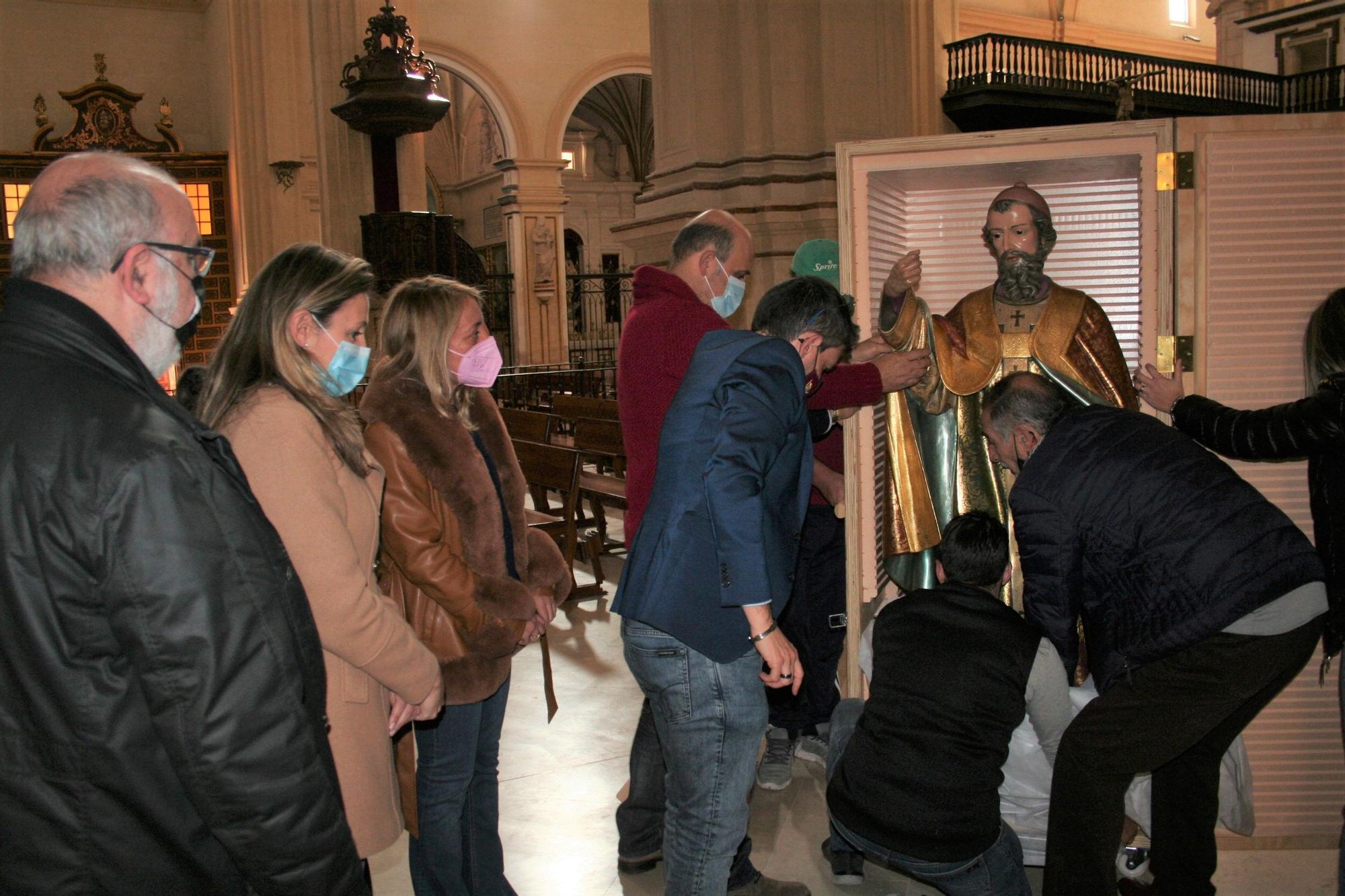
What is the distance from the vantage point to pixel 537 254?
792 inches

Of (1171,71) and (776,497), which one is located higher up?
(1171,71)

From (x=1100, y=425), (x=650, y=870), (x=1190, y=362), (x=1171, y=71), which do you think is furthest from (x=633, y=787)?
(x=1171, y=71)

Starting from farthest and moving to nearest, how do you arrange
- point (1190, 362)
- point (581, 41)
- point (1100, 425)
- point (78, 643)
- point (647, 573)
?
point (581, 41) → point (1190, 362) → point (1100, 425) → point (647, 573) → point (78, 643)

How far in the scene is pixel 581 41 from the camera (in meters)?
20.1

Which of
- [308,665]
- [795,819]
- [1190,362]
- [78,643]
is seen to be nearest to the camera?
[78,643]

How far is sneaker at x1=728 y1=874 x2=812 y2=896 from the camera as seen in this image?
2760 millimetres

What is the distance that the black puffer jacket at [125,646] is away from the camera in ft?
4.06

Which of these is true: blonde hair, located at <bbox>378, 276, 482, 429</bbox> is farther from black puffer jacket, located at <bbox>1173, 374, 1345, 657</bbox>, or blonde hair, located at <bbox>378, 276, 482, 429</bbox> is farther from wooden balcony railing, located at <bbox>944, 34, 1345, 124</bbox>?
wooden balcony railing, located at <bbox>944, 34, 1345, 124</bbox>

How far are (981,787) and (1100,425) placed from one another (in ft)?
2.65

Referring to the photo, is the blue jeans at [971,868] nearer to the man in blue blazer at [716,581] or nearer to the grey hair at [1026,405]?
the man in blue blazer at [716,581]

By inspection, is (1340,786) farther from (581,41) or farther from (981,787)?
(581,41)

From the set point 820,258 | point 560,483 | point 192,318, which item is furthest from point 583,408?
point 192,318

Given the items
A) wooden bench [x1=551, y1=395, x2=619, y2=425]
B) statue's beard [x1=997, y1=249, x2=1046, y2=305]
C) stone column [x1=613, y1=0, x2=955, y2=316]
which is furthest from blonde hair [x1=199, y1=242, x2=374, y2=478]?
wooden bench [x1=551, y1=395, x2=619, y2=425]

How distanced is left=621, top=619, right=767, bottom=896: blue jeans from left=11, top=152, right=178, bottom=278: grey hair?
1175mm
